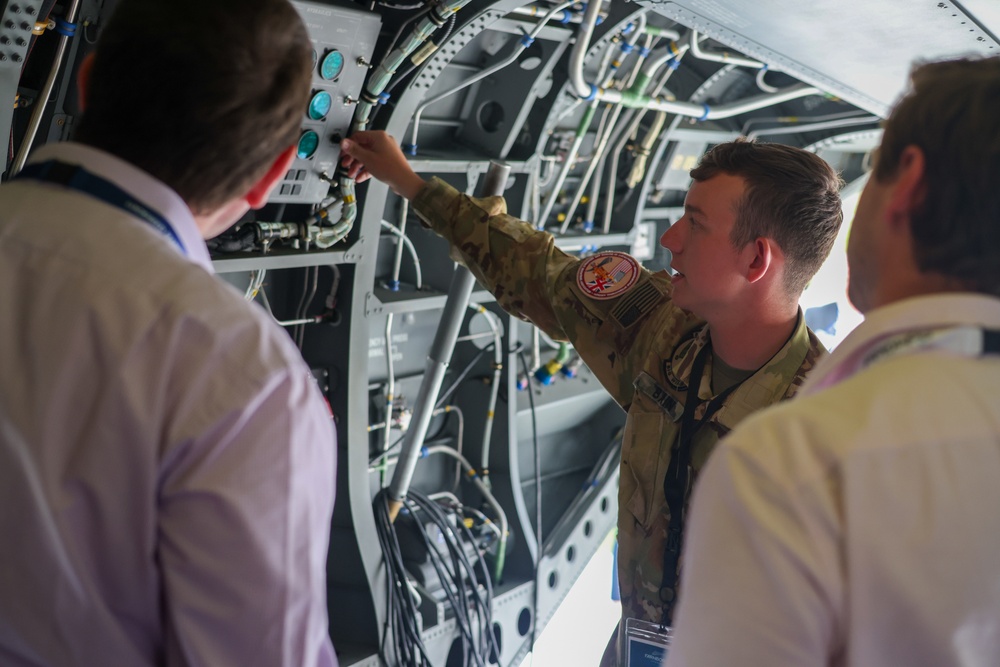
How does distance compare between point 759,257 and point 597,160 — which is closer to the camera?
point 759,257

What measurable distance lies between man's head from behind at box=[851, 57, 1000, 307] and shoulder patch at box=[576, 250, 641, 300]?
1.28 metres

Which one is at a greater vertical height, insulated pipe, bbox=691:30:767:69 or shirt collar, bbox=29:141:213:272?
shirt collar, bbox=29:141:213:272

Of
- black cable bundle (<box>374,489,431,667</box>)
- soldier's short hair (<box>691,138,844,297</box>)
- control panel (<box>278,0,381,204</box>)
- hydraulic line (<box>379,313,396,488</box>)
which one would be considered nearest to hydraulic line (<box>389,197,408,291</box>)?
hydraulic line (<box>379,313,396,488</box>)

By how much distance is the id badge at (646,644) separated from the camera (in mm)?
1934

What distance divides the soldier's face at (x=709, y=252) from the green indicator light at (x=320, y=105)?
106 centimetres

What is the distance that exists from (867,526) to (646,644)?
1182mm

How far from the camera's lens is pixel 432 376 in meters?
3.25

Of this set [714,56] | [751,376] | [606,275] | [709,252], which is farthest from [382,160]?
[714,56]

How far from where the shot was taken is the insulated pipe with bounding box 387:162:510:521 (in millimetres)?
3114

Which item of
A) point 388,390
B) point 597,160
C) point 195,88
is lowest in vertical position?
point 388,390

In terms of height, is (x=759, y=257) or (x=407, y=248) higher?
(x=759, y=257)

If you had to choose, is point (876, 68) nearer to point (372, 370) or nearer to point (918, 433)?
point (372, 370)

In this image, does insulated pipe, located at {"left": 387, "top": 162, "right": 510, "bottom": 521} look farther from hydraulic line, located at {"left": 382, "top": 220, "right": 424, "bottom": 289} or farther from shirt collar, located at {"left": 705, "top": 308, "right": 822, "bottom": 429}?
shirt collar, located at {"left": 705, "top": 308, "right": 822, "bottom": 429}

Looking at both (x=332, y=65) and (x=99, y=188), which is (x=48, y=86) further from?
(x=99, y=188)
